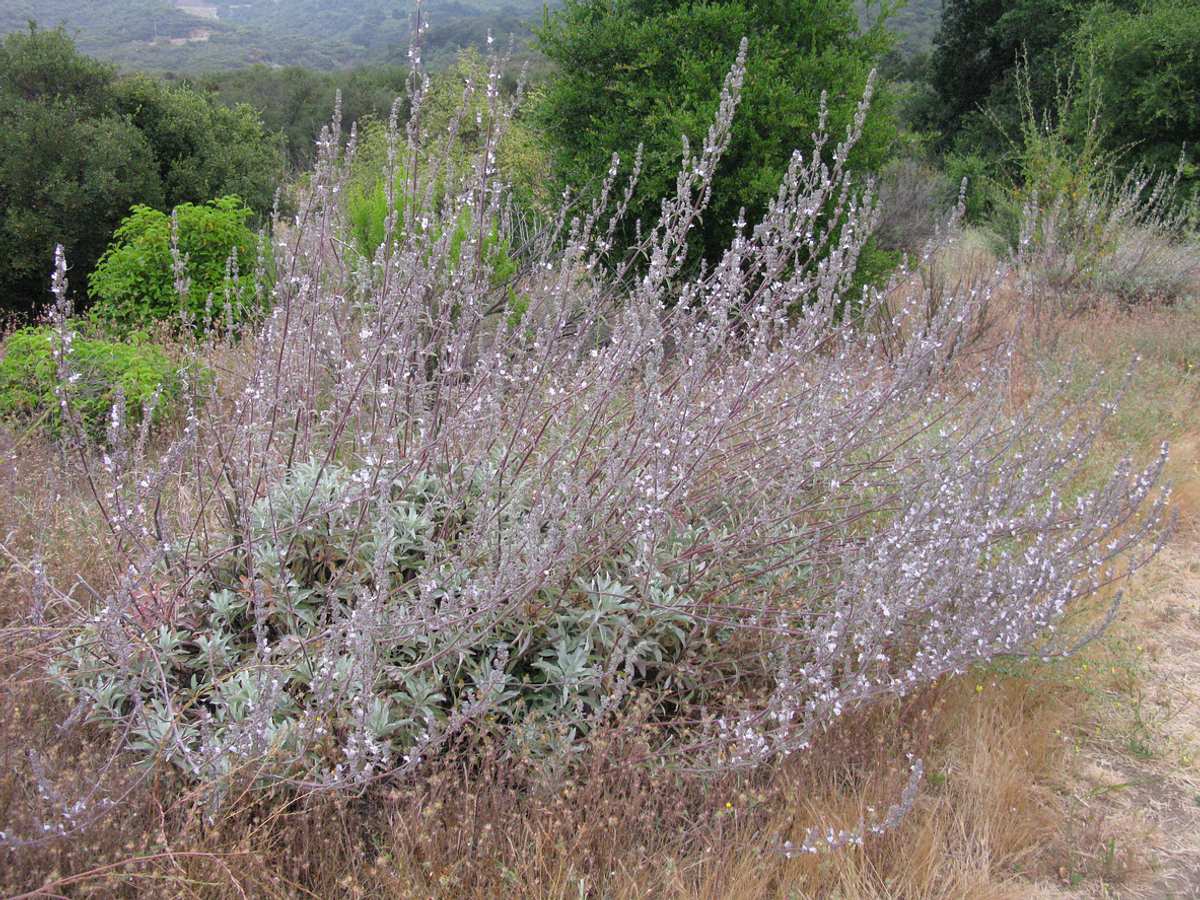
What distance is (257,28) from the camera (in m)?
58.8

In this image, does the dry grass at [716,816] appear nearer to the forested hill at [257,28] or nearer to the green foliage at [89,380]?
the green foliage at [89,380]

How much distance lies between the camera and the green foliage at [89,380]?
4.79 meters

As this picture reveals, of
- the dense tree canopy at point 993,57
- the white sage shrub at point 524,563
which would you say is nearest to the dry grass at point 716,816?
the white sage shrub at point 524,563

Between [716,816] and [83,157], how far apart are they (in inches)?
368

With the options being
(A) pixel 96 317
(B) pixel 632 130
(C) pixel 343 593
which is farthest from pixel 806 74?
(A) pixel 96 317

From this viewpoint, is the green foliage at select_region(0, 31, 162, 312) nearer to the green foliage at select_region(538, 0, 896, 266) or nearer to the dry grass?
the green foliage at select_region(538, 0, 896, 266)

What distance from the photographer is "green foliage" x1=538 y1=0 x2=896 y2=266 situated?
5859 millimetres

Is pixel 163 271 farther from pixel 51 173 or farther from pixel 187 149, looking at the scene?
pixel 187 149

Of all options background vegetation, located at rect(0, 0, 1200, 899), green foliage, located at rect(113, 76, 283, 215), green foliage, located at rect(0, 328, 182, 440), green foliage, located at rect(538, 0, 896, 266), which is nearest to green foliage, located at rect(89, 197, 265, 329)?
green foliage, located at rect(0, 328, 182, 440)

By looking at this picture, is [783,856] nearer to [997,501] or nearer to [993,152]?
[997,501]

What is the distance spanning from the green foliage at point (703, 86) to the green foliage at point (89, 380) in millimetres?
3226

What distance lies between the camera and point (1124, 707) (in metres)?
3.26

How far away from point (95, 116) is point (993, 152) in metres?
18.4

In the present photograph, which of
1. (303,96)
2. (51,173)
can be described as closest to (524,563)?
(51,173)
